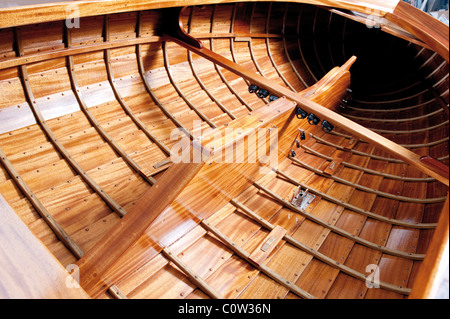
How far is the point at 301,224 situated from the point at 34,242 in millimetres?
2119

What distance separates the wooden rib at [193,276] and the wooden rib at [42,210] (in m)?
0.58

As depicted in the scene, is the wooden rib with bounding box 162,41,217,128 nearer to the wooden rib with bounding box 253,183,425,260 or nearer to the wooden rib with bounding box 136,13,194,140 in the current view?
the wooden rib with bounding box 136,13,194,140

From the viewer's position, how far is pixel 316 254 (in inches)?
106

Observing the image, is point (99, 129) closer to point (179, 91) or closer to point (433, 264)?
point (179, 91)

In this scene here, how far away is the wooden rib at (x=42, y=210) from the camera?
2.28 metres

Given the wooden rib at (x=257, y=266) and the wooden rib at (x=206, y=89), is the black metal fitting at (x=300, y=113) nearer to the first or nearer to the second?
the wooden rib at (x=206, y=89)

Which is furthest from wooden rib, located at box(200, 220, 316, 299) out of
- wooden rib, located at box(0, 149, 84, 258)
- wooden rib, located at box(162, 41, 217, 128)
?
wooden rib, located at box(162, 41, 217, 128)

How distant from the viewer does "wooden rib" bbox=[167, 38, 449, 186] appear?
2673mm

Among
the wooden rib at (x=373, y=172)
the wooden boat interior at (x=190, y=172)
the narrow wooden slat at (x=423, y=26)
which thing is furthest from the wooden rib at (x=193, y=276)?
the narrow wooden slat at (x=423, y=26)

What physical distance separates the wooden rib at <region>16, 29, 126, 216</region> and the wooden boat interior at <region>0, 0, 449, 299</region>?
0.01m

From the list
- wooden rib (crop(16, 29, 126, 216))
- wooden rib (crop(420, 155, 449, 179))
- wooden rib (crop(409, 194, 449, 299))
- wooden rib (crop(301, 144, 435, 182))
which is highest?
wooden rib (crop(301, 144, 435, 182))

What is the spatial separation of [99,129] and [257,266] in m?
1.91

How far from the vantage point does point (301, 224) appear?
3010 mm
